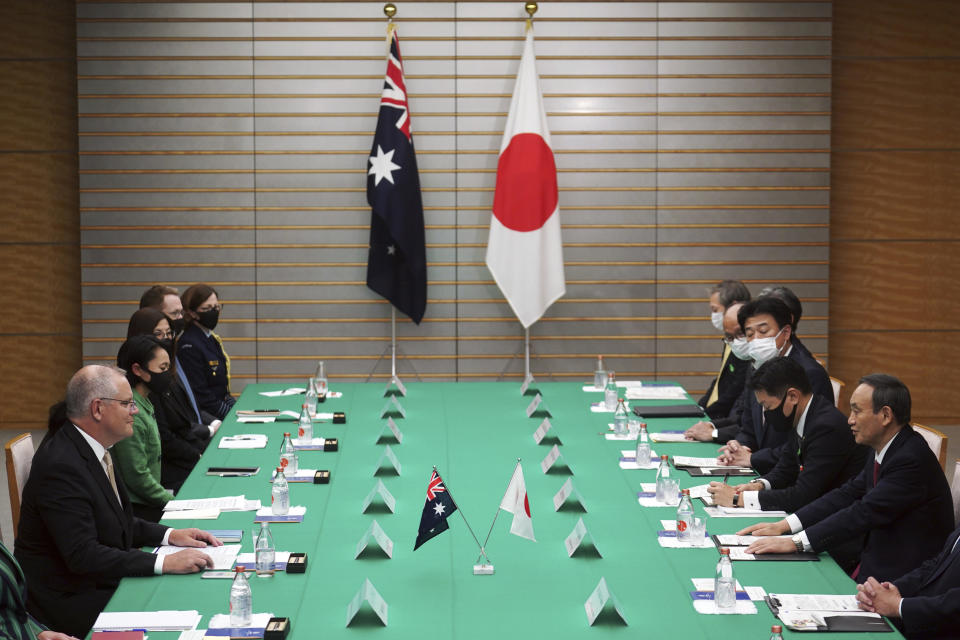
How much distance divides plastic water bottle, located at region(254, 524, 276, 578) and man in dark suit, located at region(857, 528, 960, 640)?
1.96 meters

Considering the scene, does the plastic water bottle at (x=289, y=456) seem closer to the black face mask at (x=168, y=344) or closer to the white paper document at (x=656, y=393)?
the black face mask at (x=168, y=344)

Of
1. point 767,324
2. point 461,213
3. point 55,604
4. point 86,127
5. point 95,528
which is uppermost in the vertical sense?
point 86,127

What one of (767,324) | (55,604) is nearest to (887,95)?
(767,324)

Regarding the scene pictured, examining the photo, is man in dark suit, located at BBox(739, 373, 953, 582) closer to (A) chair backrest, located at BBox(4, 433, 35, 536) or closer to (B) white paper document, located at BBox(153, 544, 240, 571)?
(B) white paper document, located at BBox(153, 544, 240, 571)

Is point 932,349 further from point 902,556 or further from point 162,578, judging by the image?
point 162,578

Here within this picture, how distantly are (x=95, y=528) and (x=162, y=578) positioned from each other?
421 millimetres

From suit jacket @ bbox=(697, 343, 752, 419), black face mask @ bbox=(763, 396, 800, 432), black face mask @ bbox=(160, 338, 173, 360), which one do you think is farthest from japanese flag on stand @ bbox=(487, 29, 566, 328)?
black face mask @ bbox=(763, 396, 800, 432)

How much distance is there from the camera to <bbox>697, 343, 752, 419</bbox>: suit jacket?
21.5ft

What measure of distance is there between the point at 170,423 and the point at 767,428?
129 inches

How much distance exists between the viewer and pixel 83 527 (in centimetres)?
373

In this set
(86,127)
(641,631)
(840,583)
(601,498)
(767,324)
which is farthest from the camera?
(86,127)

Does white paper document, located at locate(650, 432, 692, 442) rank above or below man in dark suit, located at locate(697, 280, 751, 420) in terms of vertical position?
below

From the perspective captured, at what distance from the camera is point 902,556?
4016mm

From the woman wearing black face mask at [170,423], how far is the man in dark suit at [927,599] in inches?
148
